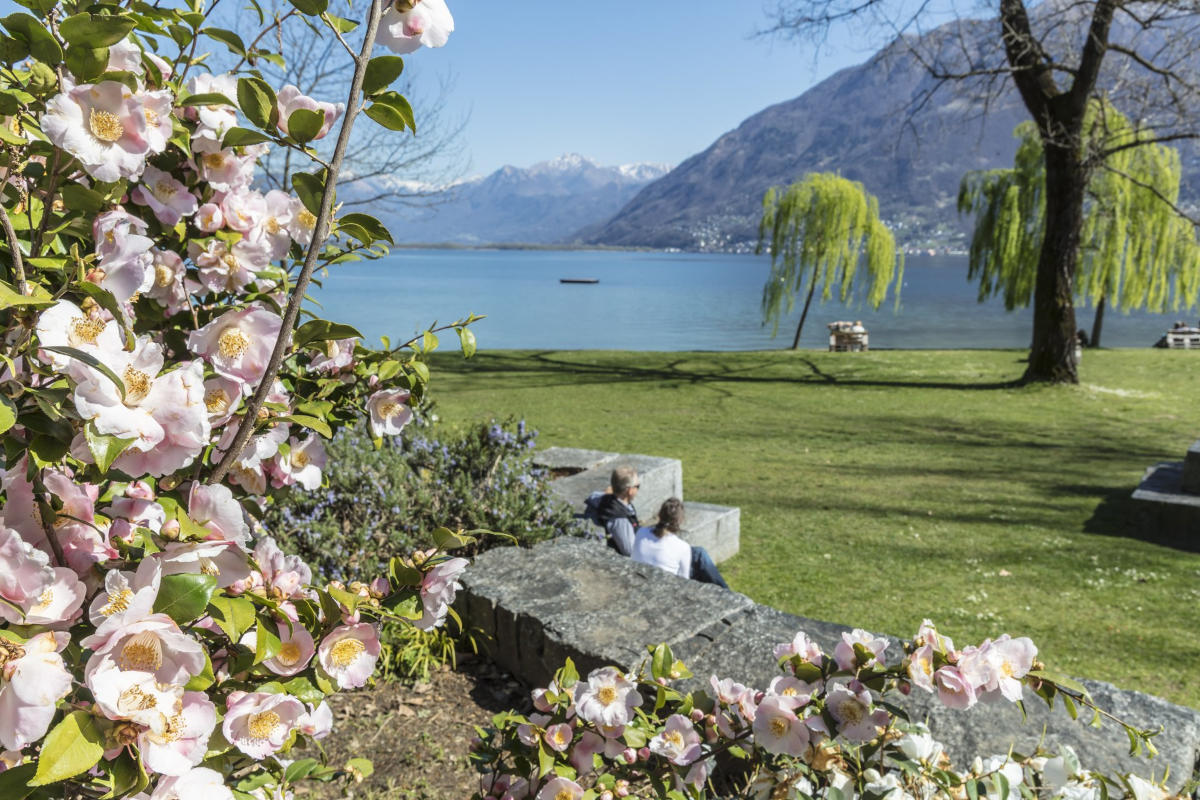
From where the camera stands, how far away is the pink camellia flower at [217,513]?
3.34 feet

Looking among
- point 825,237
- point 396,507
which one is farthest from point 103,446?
point 825,237

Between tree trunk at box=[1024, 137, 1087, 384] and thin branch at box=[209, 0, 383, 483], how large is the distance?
13.5m

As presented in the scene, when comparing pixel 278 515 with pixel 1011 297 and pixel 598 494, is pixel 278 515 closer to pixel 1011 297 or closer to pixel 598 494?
pixel 598 494

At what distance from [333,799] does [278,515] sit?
1863 millimetres

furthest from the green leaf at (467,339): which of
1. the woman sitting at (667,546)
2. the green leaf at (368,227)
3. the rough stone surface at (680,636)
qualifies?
the woman sitting at (667,546)

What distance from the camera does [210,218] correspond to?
1.50m

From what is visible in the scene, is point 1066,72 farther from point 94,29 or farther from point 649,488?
point 94,29

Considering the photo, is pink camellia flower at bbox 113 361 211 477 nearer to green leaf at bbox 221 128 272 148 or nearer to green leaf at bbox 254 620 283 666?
green leaf at bbox 254 620 283 666

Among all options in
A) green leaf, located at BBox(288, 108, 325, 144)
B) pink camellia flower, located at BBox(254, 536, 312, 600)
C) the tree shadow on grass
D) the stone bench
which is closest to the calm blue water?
the tree shadow on grass

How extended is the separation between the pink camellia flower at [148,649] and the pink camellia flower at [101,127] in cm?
61

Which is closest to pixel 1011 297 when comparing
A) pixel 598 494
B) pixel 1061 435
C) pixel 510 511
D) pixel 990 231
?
pixel 990 231

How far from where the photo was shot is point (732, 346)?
34.1 metres

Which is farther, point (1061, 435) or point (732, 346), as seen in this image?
point (732, 346)

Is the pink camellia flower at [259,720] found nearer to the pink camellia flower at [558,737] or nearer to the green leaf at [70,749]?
the green leaf at [70,749]
